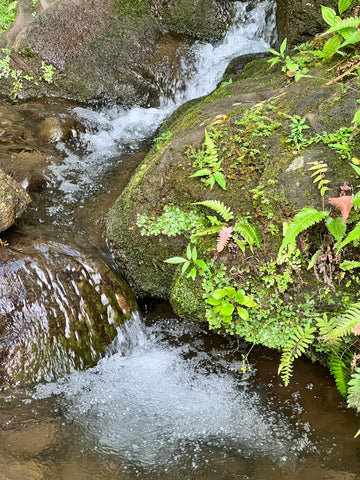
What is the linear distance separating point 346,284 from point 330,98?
1.94m

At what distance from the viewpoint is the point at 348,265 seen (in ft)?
11.9

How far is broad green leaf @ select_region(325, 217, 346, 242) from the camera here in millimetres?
3475

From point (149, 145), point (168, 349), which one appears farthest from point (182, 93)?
point (168, 349)

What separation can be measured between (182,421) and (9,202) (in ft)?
9.89

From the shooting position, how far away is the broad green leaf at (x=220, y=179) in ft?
13.6

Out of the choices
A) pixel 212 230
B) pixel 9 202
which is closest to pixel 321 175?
pixel 212 230

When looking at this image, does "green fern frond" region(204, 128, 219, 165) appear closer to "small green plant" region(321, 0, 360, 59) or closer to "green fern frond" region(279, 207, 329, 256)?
"green fern frond" region(279, 207, 329, 256)

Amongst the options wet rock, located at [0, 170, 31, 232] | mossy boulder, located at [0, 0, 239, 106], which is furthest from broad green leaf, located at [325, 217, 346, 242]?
mossy boulder, located at [0, 0, 239, 106]

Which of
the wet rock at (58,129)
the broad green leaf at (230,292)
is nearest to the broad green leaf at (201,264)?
A: the broad green leaf at (230,292)

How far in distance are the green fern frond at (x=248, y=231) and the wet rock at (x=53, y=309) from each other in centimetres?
164

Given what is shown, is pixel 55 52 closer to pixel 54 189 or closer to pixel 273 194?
pixel 54 189

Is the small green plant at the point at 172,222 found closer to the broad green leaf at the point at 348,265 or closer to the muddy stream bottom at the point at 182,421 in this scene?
the muddy stream bottom at the point at 182,421

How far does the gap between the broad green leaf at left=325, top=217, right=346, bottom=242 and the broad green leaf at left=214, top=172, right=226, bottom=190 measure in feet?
3.71

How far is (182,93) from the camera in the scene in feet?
27.4
